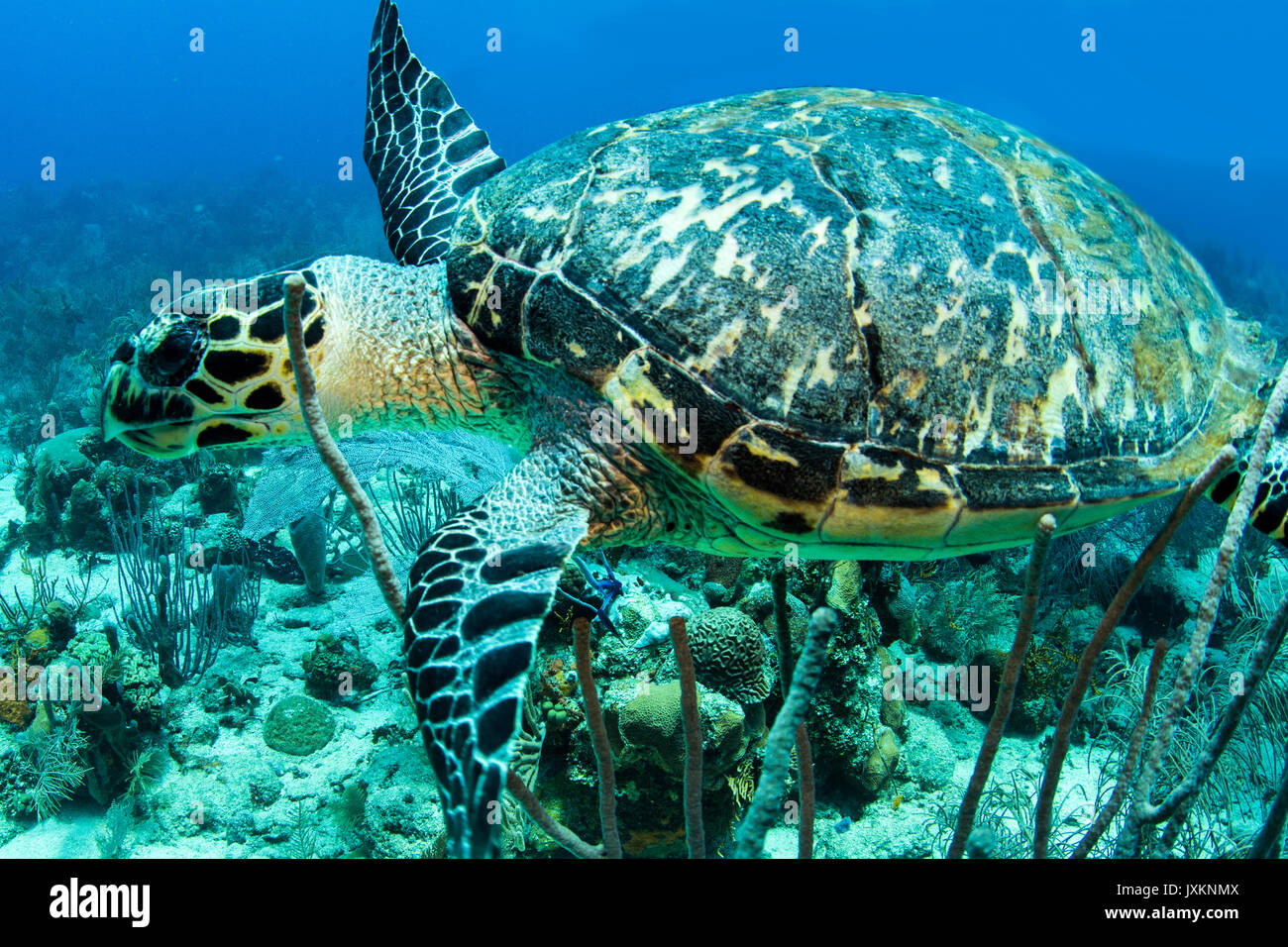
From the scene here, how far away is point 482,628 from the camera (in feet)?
5.57

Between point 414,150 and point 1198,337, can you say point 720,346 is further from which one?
point 414,150

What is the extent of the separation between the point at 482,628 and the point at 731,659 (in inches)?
62.8

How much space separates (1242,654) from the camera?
12.8ft

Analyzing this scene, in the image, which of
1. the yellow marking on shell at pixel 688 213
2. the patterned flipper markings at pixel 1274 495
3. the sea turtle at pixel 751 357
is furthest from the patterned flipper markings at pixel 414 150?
the patterned flipper markings at pixel 1274 495

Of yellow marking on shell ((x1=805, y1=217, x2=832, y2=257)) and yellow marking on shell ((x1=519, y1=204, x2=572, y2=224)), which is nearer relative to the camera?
yellow marking on shell ((x1=805, y1=217, x2=832, y2=257))

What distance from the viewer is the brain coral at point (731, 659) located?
2953 mm

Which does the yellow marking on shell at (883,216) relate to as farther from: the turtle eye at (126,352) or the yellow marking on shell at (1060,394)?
the turtle eye at (126,352)

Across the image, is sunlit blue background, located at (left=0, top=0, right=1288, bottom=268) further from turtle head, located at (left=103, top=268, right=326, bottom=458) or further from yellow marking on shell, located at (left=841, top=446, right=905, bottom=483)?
yellow marking on shell, located at (left=841, top=446, right=905, bottom=483)

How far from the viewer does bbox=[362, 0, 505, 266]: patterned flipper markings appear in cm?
312

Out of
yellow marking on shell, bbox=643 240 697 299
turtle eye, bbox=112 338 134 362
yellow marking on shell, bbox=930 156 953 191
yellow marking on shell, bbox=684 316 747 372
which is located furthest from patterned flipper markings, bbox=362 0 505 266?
yellow marking on shell, bbox=930 156 953 191

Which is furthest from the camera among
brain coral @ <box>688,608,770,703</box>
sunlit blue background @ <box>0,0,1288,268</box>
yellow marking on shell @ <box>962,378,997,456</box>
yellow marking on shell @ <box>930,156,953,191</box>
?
sunlit blue background @ <box>0,0,1288,268</box>

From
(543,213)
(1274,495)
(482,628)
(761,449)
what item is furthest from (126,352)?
(1274,495)

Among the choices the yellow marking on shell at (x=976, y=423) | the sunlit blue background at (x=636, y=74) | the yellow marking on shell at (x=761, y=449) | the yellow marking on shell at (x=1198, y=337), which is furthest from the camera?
the sunlit blue background at (x=636, y=74)

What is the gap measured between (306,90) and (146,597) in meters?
113
